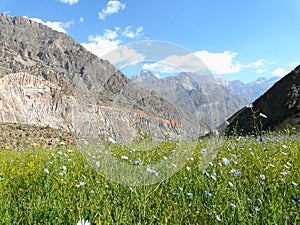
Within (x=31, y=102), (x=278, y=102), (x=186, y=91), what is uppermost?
(x=31, y=102)

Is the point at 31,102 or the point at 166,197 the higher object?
the point at 31,102

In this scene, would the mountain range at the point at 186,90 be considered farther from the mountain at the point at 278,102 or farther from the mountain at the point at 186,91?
the mountain at the point at 278,102

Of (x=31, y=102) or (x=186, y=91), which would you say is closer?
(x=186, y=91)

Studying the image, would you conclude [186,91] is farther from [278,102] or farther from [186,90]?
[278,102]

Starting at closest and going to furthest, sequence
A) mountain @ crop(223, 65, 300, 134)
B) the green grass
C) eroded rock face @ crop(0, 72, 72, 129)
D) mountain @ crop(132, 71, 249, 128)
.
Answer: the green grass
mountain @ crop(132, 71, 249, 128)
mountain @ crop(223, 65, 300, 134)
eroded rock face @ crop(0, 72, 72, 129)

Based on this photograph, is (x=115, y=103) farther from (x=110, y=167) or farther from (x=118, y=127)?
(x=110, y=167)

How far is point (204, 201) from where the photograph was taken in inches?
130

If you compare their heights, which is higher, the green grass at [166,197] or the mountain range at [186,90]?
the mountain range at [186,90]

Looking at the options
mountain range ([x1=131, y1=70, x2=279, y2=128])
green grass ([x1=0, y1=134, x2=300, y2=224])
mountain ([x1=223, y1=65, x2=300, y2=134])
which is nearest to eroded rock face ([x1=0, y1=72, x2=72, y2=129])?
mountain ([x1=223, y1=65, x2=300, y2=134])

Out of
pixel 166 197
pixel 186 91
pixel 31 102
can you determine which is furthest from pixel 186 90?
pixel 31 102

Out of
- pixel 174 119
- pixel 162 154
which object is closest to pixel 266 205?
pixel 174 119

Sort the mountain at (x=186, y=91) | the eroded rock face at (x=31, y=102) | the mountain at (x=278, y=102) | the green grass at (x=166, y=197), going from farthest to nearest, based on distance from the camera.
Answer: the eroded rock face at (x=31, y=102) < the mountain at (x=278, y=102) < the mountain at (x=186, y=91) < the green grass at (x=166, y=197)

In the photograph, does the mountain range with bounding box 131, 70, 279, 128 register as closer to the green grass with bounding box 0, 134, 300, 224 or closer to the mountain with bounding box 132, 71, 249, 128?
the mountain with bounding box 132, 71, 249, 128

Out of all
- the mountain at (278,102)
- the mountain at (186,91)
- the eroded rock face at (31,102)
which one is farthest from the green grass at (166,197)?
the eroded rock face at (31,102)
